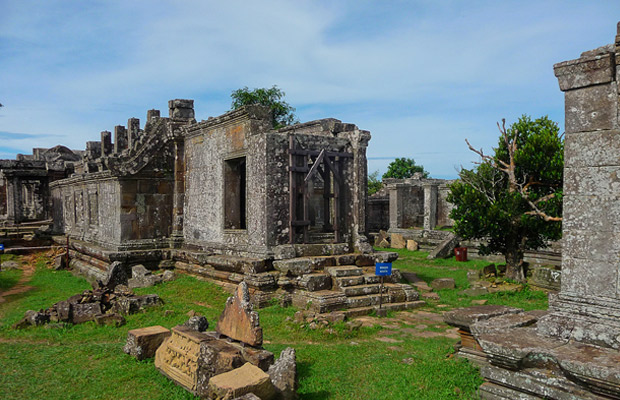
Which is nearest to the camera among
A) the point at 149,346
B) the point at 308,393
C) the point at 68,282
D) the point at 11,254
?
the point at 308,393

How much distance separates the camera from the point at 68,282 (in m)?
14.6

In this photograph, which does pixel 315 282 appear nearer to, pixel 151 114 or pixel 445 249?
pixel 151 114

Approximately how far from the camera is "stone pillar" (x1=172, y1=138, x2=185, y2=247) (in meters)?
14.5

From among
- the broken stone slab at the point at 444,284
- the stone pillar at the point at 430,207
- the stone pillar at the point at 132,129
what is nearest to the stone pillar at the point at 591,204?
the broken stone slab at the point at 444,284

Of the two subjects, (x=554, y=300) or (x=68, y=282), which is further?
(x=68, y=282)

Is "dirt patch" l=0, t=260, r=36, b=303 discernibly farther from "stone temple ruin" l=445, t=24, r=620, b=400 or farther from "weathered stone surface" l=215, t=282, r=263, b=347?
"stone temple ruin" l=445, t=24, r=620, b=400

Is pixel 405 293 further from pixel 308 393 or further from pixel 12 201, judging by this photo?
pixel 12 201

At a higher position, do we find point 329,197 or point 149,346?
point 329,197

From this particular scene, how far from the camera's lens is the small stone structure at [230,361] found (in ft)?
15.6

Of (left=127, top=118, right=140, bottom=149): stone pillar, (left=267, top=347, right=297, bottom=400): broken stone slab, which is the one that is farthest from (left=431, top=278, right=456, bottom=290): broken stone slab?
(left=127, top=118, right=140, bottom=149): stone pillar

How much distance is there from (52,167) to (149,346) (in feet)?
72.6

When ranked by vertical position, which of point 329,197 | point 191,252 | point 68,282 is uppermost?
point 329,197

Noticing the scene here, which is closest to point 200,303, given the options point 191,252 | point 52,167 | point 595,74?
point 191,252

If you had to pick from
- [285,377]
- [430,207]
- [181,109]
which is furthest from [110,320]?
[430,207]
